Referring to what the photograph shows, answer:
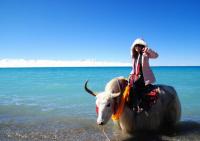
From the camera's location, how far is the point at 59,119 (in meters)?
9.52

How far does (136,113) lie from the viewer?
262 inches

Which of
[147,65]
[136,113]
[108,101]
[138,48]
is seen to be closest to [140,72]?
[147,65]

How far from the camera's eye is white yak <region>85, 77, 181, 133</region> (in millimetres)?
5938

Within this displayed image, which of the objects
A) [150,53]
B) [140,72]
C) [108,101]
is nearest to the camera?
[108,101]

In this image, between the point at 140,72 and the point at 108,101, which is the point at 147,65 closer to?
the point at 140,72

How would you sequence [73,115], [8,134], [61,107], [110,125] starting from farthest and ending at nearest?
[61,107] → [73,115] → [110,125] → [8,134]

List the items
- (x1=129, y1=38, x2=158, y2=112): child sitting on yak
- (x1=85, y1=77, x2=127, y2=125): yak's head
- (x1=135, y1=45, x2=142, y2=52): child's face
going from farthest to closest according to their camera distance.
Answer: (x1=135, y1=45, x2=142, y2=52): child's face < (x1=129, y1=38, x2=158, y2=112): child sitting on yak < (x1=85, y1=77, x2=127, y2=125): yak's head

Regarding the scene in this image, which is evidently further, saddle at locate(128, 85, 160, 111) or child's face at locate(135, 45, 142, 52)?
child's face at locate(135, 45, 142, 52)

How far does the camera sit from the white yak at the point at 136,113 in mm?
5938

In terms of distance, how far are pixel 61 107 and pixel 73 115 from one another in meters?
2.06

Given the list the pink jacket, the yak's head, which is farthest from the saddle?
the yak's head

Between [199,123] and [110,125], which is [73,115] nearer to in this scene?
[110,125]

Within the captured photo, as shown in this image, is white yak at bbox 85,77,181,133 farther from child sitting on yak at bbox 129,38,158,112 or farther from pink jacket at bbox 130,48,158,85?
pink jacket at bbox 130,48,158,85

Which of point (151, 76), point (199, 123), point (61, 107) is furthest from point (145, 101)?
point (61, 107)
